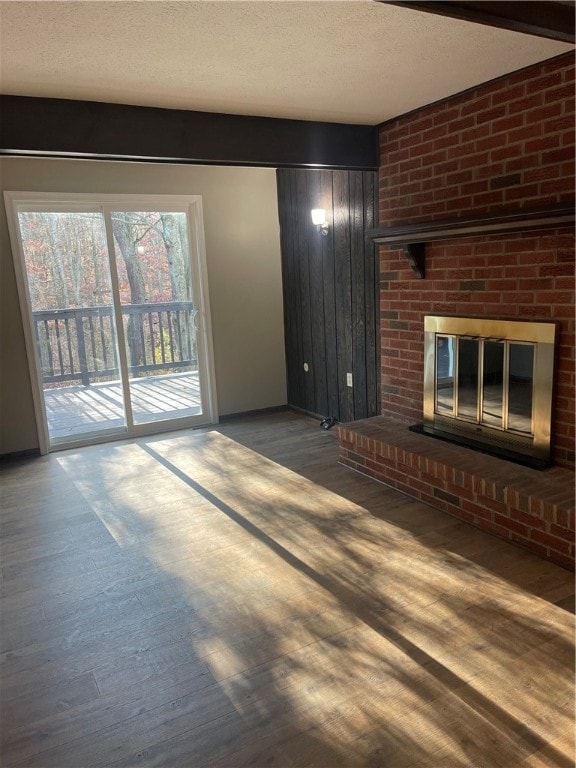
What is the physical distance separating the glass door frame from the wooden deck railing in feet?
0.29

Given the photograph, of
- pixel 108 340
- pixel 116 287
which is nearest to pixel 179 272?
pixel 116 287

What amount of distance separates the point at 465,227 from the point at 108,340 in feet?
10.1

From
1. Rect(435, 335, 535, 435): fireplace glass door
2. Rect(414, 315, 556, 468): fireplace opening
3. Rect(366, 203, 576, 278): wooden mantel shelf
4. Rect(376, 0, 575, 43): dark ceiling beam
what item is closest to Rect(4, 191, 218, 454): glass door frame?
Rect(366, 203, 576, 278): wooden mantel shelf

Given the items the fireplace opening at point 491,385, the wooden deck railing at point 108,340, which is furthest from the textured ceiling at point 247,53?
the wooden deck railing at point 108,340

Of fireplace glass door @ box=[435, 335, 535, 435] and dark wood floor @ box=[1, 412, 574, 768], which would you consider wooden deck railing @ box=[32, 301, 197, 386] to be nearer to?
dark wood floor @ box=[1, 412, 574, 768]

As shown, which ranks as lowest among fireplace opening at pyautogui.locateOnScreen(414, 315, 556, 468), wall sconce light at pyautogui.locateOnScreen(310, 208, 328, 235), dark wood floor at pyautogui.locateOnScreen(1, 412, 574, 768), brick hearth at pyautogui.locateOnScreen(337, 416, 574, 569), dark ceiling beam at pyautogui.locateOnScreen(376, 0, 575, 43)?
dark wood floor at pyautogui.locateOnScreen(1, 412, 574, 768)

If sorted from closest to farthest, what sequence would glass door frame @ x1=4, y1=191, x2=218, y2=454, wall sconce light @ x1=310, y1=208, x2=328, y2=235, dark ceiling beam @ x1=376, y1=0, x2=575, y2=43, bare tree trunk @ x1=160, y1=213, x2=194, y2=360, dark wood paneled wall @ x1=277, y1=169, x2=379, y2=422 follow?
dark ceiling beam @ x1=376, y1=0, x2=575, y2=43
dark wood paneled wall @ x1=277, y1=169, x2=379, y2=422
glass door frame @ x1=4, y1=191, x2=218, y2=454
wall sconce light @ x1=310, y1=208, x2=328, y2=235
bare tree trunk @ x1=160, y1=213, x2=194, y2=360

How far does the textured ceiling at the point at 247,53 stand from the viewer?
186 cm

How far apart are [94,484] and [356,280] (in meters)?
2.41

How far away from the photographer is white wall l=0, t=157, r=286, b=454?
418 cm

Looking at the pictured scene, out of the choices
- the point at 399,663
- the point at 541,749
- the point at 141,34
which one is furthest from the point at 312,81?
the point at 541,749

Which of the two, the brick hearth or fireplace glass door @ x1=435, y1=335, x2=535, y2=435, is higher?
fireplace glass door @ x1=435, y1=335, x2=535, y2=435

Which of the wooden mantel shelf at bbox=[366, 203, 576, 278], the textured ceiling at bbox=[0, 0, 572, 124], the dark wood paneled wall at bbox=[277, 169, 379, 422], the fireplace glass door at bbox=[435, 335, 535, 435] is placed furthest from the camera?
the dark wood paneled wall at bbox=[277, 169, 379, 422]

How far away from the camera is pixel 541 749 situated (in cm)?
156
